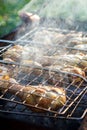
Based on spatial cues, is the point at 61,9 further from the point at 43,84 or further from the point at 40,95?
the point at 40,95

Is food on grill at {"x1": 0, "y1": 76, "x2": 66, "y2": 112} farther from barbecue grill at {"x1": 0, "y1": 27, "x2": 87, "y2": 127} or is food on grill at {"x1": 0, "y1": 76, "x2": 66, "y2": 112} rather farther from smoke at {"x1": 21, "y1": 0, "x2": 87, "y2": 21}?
smoke at {"x1": 21, "y1": 0, "x2": 87, "y2": 21}

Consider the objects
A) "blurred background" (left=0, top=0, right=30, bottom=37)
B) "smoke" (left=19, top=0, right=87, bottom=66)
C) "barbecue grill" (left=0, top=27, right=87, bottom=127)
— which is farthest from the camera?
"smoke" (left=19, top=0, right=87, bottom=66)

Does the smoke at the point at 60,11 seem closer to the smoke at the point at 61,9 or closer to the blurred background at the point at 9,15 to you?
the smoke at the point at 61,9

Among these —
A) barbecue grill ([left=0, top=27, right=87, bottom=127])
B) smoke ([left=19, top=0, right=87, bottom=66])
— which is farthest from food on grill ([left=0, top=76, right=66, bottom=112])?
smoke ([left=19, top=0, right=87, bottom=66])

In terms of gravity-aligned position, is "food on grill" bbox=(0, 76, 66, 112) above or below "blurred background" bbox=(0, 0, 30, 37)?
below

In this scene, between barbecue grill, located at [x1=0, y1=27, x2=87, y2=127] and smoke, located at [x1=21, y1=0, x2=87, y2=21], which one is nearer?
barbecue grill, located at [x1=0, y1=27, x2=87, y2=127]

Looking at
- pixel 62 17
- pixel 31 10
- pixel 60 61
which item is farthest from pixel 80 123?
pixel 31 10

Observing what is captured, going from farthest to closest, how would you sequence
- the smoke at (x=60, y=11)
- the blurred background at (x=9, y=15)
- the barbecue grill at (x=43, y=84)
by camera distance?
the smoke at (x=60, y=11), the blurred background at (x=9, y=15), the barbecue grill at (x=43, y=84)

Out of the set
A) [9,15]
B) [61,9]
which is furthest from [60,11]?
[9,15]

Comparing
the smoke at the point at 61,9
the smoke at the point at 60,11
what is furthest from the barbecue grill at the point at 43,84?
the smoke at the point at 61,9
